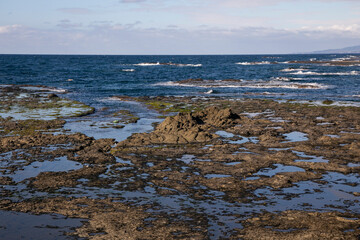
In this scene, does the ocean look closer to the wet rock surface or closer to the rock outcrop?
the wet rock surface

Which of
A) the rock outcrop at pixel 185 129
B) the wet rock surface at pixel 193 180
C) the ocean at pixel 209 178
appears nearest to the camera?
the wet rock surface at pixel 193 180

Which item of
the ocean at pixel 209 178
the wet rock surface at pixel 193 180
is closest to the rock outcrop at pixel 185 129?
the wet rock surface at pixel 193 180

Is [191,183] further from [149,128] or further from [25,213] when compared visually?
[149,128]

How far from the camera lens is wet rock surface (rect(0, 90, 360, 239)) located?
9758 millimetres

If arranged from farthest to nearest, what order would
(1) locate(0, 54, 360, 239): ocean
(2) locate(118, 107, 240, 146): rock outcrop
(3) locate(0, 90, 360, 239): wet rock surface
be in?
(2) locate(118, 107, 240, 146): rock outcrop
(1) locate(0, 54, 360, 239): ocean
(3) locate(0, 90, 360, 239): wet rock surface

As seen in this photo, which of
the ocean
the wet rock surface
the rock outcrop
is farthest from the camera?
the rock outcrop

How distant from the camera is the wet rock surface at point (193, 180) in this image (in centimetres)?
976

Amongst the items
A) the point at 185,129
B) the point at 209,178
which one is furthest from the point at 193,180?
the point at 185,129

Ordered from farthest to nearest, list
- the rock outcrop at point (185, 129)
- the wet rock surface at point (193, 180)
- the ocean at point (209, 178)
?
the rock outcrop at point (185, 129) < the ocean at point (209, 178) < the wet rock surface at point (193, 180)

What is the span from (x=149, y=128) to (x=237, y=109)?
1014 centimetres

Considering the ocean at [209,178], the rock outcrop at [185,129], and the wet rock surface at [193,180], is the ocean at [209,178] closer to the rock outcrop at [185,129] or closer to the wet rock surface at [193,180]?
the wet rock surface at [193,180]

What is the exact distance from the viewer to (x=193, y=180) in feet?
43.6

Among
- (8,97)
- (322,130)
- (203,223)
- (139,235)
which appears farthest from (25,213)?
(8,97)

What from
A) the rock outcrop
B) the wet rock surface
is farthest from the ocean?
the rock outcrop
